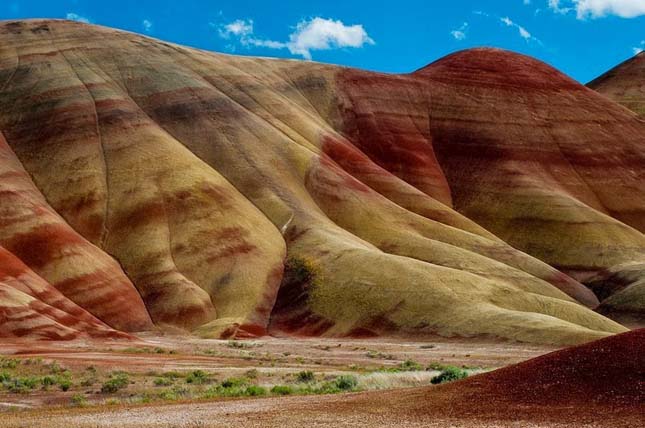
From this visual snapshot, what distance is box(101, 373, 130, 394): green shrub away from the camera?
107 ft

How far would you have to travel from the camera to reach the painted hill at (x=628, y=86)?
177m

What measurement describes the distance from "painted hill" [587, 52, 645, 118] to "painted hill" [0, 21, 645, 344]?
31265 mm

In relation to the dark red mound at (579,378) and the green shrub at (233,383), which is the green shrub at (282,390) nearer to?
the green shrub at (233,383)

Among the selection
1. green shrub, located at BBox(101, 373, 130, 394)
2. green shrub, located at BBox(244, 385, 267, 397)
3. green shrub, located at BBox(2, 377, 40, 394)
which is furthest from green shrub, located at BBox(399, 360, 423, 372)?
green shrub, located at BBox(2, 377, 40, 394)

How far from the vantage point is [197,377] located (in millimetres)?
36875

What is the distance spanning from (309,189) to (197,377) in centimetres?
7332

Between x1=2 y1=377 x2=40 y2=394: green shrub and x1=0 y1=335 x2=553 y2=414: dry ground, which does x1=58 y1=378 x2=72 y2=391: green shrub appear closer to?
x1=0 y1=335 x2=553 y2=414: dry ground

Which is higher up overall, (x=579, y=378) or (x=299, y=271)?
(x=299, y=271)

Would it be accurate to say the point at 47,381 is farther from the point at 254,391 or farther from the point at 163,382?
the point at 254,391

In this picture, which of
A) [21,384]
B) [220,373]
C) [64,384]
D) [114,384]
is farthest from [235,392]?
[21,384]

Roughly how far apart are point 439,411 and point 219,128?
314 feet

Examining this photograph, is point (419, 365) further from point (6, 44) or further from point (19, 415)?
point (6, 44)

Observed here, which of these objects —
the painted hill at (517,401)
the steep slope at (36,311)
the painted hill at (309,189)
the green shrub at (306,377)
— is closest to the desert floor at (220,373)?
the painted hill at (517,401)

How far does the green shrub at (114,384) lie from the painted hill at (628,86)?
513ft
